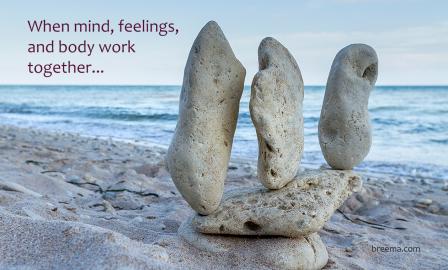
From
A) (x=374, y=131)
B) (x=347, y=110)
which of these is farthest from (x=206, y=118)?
(x=374, y=131)

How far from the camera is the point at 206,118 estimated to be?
3.05 meters

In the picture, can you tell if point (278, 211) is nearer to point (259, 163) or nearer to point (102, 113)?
point (259, 163)

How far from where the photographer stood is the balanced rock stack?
3041 millimetres

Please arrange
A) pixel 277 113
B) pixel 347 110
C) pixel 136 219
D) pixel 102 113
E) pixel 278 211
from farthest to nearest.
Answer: pixel 102 113
pixel 136 219
pixel 347 110
pixel 278 211
pixel 277 113

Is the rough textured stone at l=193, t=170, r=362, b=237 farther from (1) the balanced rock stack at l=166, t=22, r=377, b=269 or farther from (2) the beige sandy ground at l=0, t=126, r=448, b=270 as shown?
(2) the beige sandy ground at l=0, t=126, r=448, b=270

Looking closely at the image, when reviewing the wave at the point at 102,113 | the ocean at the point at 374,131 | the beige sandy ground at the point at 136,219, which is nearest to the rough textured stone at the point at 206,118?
the beige sandy ground at the point at 136,219

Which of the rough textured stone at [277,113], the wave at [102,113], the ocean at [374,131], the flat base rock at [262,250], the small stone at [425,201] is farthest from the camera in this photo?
the wave at [102,113]

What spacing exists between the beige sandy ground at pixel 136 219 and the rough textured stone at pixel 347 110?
72 cm

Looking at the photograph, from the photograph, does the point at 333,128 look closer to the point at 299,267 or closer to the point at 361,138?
the point at 361,138

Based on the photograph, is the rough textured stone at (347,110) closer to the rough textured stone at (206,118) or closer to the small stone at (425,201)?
the rough textured stone at (206,118)

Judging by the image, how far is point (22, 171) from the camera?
5.63m

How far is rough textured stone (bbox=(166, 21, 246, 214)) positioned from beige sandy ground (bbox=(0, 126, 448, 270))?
1.40 feet

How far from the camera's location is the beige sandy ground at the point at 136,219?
250cm

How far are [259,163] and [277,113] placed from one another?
32 centimetres
